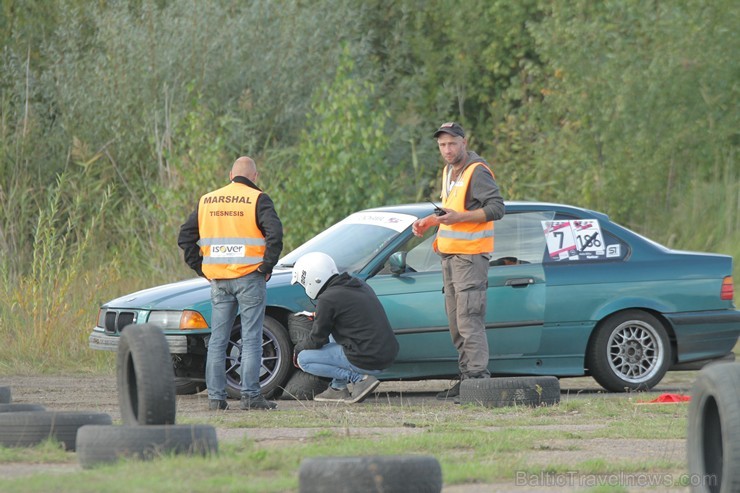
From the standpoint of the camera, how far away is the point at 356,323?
395 inches

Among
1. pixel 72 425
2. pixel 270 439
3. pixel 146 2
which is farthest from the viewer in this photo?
pixel 146 2

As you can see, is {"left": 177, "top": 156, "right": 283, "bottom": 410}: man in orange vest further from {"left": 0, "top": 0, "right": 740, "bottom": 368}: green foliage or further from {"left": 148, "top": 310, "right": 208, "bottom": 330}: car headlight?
{"left": 0, "top": 0, "right": 740, "bottom": 368}: green foliage

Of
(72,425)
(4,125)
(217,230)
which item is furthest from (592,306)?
(4,125)

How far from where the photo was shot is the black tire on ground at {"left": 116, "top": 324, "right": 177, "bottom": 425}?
6.70m

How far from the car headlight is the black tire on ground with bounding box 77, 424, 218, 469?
3.92m

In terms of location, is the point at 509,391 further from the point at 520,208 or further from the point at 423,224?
the point at 520,208

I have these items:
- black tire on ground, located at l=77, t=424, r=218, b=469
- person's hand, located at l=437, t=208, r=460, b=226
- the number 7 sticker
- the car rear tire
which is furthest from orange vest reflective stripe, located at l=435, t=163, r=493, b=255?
black tire on ground, located at l=77, t=424, r=218, b=469

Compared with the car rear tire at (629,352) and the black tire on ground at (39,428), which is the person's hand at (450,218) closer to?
the car rear tire at (629,352)

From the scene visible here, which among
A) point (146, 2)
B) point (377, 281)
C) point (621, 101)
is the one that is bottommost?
point (377, 281)

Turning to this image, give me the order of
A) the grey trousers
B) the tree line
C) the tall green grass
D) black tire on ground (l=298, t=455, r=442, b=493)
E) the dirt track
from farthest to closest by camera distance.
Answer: the tree line < the tall green grass < the grey trousers < the dirt track < black tire on ground (l=298, t=455, r=442, b=493)

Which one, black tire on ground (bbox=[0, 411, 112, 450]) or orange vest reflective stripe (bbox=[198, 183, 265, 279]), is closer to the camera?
black tire on ground (bbox=[0, 411, 112, 450])

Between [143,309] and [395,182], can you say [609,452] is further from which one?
[395,182]

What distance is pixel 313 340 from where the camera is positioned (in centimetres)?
1009

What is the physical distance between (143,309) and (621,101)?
11907 mm
